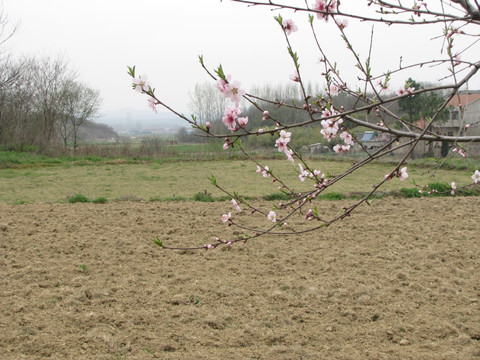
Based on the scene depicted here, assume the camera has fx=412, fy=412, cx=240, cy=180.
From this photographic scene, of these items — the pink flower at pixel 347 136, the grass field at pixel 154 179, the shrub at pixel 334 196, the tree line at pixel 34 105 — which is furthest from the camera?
the tree line at pixel 34 105

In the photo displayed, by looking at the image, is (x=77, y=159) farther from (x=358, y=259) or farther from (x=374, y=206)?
(x=358, y=259)

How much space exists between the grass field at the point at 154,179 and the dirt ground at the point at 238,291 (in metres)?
2.30

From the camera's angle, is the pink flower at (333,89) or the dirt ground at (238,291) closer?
the pink flower at (333,89)

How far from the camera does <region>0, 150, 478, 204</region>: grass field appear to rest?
888cm

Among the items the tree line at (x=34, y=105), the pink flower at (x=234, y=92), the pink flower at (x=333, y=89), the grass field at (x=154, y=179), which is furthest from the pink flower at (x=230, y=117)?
the tree line at (x=34, y=105)

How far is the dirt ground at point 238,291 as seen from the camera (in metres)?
2.71

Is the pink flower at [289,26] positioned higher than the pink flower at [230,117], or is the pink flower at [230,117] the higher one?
the pink flower at [289,26]

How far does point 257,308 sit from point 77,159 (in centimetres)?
1551

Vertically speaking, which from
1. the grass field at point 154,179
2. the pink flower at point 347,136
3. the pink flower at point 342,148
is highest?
the pink flower at point 347,136

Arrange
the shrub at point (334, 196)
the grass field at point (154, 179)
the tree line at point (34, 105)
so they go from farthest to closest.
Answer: the tree line at point (34, 105), the grass field at point (154, 179), the shrub at point (334, 196)

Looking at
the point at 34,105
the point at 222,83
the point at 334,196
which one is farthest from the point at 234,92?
the point at 34,105

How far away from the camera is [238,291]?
11.7 feet

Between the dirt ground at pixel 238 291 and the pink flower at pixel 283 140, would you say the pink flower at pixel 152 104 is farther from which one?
the dirt ground at pixel 238 291

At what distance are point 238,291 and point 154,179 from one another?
28.1 feet
